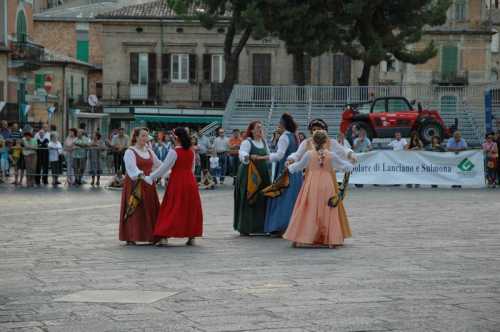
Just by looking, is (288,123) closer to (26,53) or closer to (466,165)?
(466,165)

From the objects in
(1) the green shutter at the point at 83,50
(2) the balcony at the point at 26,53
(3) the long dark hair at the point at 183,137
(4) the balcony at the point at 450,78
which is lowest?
(3) the long dark hair at the point at 183,137

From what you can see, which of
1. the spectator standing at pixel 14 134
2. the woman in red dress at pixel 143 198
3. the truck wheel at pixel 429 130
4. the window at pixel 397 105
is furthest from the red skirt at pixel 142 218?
the window at pixel 397 105

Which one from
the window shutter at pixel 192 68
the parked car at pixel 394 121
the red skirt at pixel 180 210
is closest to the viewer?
the red skirt at pixel 180 210

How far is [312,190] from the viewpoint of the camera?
15469 millimetres

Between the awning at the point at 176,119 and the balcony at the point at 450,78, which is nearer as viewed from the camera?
the awning at the point at 176,119

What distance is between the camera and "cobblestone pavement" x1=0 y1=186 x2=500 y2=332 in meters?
8.95

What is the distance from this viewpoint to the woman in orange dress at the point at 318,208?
15328 millimetres

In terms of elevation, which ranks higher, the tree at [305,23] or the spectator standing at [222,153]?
the tree at [305,23]

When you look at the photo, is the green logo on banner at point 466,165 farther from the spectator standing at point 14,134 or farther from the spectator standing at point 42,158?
the spectator standing at point 14,134

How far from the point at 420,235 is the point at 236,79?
4685 cm

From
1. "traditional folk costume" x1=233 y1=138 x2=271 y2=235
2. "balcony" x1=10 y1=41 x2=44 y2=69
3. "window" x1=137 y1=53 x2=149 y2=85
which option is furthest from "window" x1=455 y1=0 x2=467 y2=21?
"traditional folk costume" x1=233 y1=138 x2=271 y2=235

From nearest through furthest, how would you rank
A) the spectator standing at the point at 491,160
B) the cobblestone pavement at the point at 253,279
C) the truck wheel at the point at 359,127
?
1. the cobblestone pavement at the point at 253,279
2. the spectator standing at the point at 491,160
3. the truck wheel at the point at 359,127

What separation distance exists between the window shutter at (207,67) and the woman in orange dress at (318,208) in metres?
49.6

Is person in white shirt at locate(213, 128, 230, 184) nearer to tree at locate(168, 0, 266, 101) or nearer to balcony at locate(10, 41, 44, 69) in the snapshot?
tree at locate(168, 0, 266, 101)
